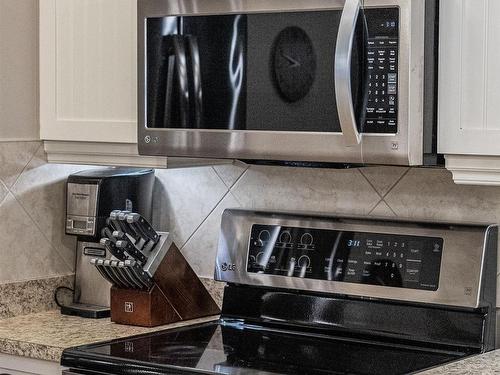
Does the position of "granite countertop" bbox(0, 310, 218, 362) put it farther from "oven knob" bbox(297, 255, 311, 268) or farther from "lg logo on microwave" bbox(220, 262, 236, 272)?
"oven knob" bbox(297, 255, 311, 268)

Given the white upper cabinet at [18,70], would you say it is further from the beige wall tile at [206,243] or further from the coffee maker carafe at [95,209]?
the beige wall tile at [206,243]

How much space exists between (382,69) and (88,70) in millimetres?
900

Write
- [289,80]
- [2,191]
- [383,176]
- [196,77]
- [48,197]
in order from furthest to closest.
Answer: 1. [48,197]
2. [2,191]
3. [383,176]
4. [196,77]
5. [289,80]

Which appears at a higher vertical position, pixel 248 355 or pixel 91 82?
pixel 91 82

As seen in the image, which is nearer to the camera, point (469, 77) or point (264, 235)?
point (469, 77)

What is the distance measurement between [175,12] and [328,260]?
72 cm

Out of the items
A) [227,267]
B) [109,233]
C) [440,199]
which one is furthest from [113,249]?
[440,199]

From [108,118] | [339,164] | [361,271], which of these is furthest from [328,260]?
[108,118]

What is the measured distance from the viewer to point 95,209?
2914 mm

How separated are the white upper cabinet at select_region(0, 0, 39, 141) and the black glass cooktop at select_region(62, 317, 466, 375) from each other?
0.72m

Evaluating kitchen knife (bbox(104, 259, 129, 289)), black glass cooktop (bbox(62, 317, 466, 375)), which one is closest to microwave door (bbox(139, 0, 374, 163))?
kitchen knife (bbox(104, 259, 129, 289))

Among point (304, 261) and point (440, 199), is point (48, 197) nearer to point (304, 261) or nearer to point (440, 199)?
point (304, 261)

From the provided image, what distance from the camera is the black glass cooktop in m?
2.29

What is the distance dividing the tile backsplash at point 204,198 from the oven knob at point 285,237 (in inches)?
4.4
